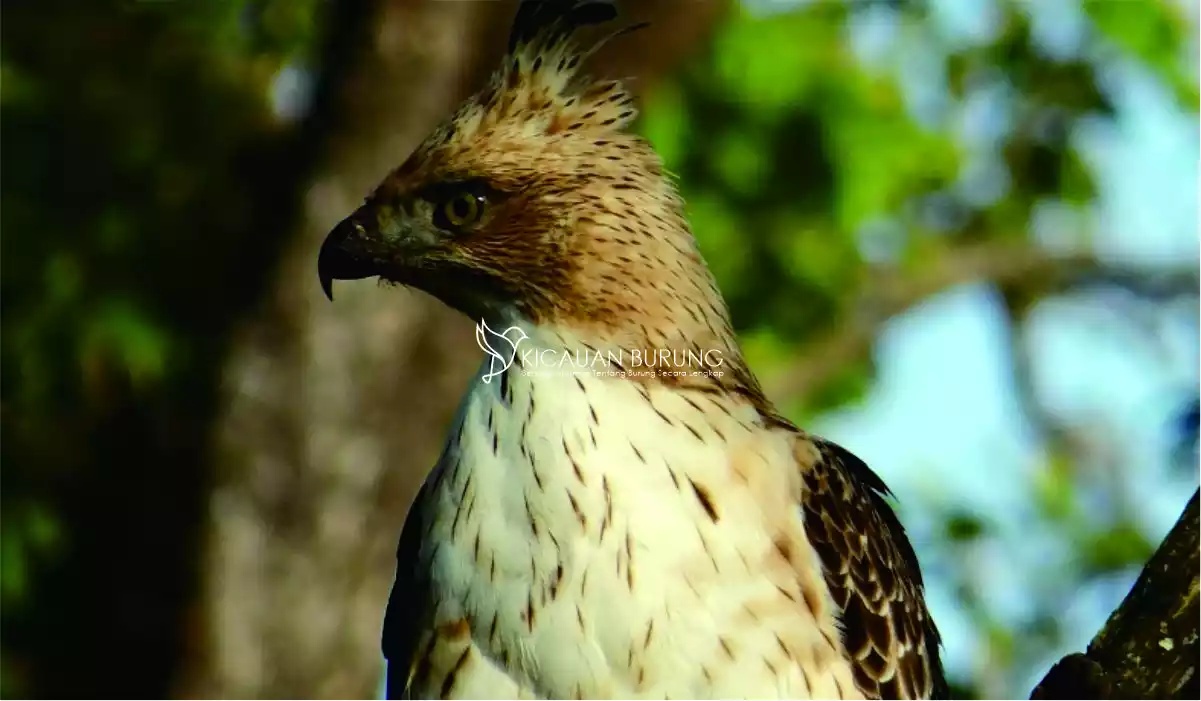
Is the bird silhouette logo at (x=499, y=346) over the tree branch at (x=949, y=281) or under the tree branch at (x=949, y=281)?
under

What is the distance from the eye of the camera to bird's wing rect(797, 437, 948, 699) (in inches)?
109

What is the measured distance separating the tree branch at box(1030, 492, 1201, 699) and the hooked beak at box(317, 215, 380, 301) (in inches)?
49.8

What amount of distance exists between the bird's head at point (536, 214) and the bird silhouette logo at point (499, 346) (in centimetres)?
6

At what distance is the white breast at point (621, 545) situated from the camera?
2.53 meters

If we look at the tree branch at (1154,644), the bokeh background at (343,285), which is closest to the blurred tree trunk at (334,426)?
the bokeh background at (343,285)

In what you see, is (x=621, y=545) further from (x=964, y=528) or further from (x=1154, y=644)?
(x=964, y=528)

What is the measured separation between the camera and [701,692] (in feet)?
8.36

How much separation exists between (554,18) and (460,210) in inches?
14.4

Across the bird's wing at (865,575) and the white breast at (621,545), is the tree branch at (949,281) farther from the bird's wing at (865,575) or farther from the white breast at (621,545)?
the white breast at (621,545)

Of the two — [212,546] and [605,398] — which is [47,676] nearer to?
[212,546]

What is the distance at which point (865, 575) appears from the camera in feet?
9.29

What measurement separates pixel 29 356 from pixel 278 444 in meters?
1.83

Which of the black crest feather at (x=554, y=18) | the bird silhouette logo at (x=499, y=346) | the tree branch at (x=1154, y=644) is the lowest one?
the tree branch at (x=1154, y=644)

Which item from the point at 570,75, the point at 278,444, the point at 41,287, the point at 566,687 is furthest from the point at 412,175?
the point at 41,287
